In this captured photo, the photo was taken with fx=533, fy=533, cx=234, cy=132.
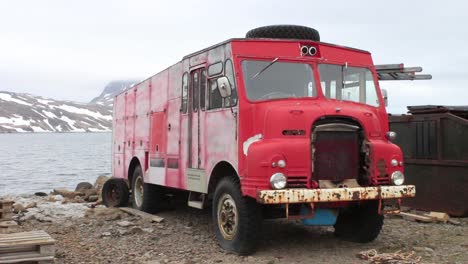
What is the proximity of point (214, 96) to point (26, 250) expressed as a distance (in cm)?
361

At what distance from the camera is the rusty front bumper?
696cm

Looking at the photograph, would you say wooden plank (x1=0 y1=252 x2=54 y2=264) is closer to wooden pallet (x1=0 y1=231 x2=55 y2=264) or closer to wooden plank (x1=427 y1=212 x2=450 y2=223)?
wooden pallet (x1=0 y1=231 x2=55 y2=264)

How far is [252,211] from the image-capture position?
7566 mm

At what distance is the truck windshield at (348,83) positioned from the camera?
8297 millimetres

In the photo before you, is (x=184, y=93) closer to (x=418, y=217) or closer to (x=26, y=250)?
(x=26, y=250)

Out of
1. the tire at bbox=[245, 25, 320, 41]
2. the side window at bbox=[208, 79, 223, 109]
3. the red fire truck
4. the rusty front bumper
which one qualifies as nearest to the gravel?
the red fire truck

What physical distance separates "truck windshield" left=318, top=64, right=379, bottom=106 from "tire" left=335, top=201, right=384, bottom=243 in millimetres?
1707

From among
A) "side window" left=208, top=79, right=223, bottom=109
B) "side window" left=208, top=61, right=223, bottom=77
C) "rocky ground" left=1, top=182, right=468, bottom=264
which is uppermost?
"side window" left=208, top=61, right=223, bottom=77

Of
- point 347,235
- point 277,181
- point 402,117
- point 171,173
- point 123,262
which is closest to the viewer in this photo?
point 277,181

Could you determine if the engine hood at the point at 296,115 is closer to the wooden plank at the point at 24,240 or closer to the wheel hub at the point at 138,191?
the wooden plank at the point at 24,240

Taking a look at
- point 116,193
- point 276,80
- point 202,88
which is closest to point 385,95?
point 276,80

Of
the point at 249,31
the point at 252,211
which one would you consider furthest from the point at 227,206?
the point at 249,31

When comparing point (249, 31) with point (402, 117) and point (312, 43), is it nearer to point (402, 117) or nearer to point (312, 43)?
point (312, 43)

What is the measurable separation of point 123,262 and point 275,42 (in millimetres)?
3990
